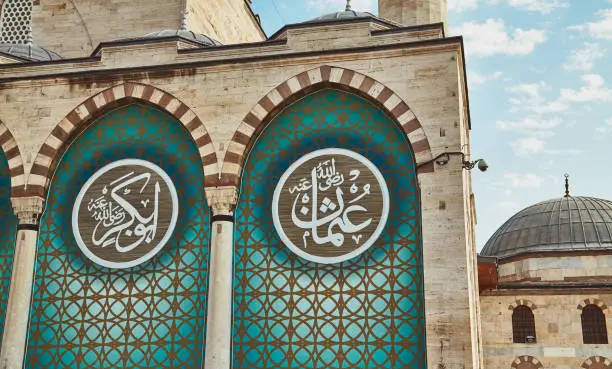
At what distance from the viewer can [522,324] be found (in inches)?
603

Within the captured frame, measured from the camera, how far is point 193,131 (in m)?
9.41

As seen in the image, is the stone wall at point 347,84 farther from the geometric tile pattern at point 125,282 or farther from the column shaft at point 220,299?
the column shaft at point 220,299

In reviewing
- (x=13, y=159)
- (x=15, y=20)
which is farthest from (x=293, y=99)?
(x=15, y=20)

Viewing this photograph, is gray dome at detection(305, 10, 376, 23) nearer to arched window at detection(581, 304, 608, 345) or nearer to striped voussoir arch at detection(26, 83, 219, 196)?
striped voussoir arch at detection(26, 83, 219, 196)

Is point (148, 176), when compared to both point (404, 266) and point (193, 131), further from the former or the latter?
point (404, 266)

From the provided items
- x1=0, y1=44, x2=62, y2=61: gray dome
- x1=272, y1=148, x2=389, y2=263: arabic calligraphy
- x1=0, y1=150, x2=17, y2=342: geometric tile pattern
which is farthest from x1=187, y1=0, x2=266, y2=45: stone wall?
x1=272, y1=148, x2=389, y2=263: arabic calligraphy

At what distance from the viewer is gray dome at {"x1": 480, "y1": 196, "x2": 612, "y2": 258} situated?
17688mm

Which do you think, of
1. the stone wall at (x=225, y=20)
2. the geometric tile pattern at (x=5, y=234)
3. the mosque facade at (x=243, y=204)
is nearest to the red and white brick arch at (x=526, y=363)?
the mosque facade at (x=243, y=204)

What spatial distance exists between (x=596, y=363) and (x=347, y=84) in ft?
29.6

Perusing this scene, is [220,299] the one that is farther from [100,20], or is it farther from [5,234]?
[100,20]

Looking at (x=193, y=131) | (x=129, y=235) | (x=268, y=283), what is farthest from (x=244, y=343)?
(x=193, y=131)

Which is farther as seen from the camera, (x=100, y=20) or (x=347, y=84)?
(x=100, y=20)

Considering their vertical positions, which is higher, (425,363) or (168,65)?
(168,65)

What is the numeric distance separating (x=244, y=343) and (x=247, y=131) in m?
2.65
